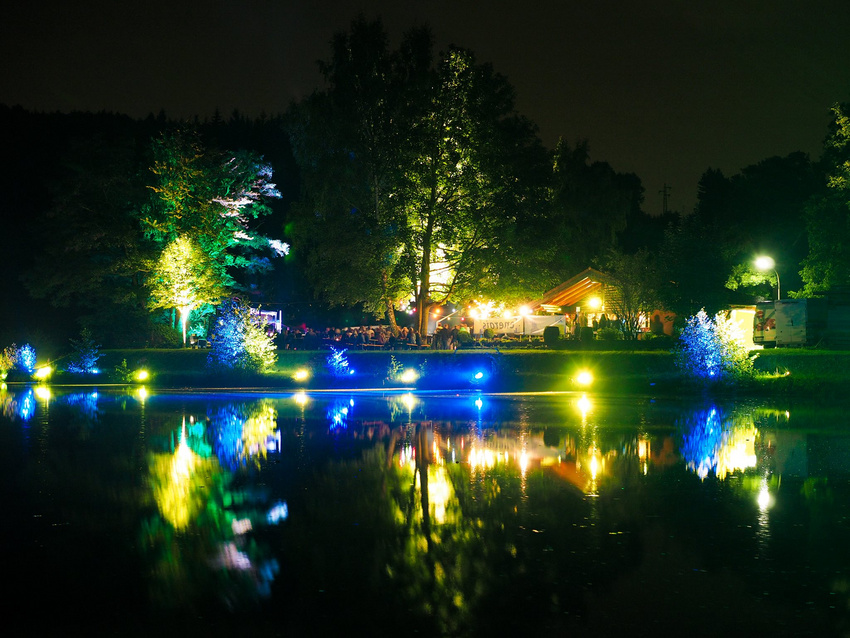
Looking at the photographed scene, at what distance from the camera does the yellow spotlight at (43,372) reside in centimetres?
4016

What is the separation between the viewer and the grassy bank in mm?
27844

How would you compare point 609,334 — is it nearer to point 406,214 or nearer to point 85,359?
point 406,214

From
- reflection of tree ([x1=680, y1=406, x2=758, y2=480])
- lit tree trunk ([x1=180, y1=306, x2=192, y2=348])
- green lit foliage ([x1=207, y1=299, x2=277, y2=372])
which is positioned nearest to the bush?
green lit foliage ([x1=207, y1=299, x2=277, y2=372])

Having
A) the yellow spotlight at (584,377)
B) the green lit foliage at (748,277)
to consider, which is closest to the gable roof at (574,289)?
the green lit foliage at (748,277)

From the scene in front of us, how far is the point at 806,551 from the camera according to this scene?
7.86 metres

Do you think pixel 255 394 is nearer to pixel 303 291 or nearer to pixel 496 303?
pixel 496 303

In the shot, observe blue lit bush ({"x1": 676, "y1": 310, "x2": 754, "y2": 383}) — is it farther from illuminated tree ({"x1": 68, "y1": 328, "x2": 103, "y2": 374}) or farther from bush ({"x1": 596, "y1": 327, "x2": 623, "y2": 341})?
illuminated tree ({"x1": 68, "y1": 328, "x2": 103, "y2": 374})

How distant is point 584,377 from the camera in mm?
31891

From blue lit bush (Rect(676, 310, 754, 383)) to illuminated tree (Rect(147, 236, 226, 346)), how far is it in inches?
1071

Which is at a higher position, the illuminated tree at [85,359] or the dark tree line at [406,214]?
the dark tree line at [406,214]

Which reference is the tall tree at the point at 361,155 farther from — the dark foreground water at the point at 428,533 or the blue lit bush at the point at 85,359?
the dark foreground water at the point at 428,533

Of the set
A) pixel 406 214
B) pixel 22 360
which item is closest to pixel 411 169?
pixel 406 214

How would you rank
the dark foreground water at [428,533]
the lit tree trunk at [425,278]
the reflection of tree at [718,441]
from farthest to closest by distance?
the lit tree trunk at [425,278]
the reflection of tree at [718,441]
the dark foreground water at [428,533]

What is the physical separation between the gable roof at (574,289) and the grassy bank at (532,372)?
1456cm
